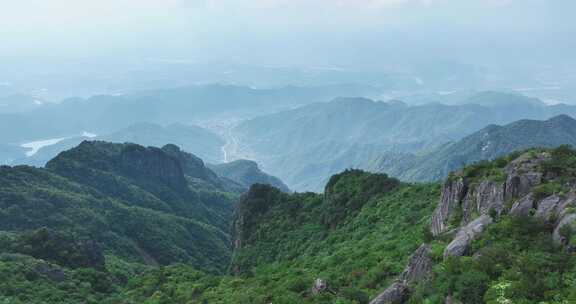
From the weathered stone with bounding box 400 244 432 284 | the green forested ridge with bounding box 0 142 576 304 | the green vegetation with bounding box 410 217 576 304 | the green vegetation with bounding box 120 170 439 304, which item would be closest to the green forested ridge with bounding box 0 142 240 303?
the green forested ridge with bounding box 0 142 576 304

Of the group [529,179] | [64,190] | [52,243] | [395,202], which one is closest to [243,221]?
[52,243]

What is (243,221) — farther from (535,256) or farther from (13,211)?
(535,256)

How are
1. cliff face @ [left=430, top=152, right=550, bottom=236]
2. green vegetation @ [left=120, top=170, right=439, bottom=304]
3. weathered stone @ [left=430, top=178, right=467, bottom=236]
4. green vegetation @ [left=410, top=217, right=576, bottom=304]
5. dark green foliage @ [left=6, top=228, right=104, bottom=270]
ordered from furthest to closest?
1. dark green foliage @ [left=6, top=228, right=104, bottom=270]
2. green vegetation @ [left=120, top=170, right=439, bottom=304]
3. weathered stone @ [left=430, top=178, right=467, bottom=236]
4. cliff face @ [left=430, top=152, right=550, bottom=236]
5. green vegetation @ [left=410, top=217, right=576, bottom=304]

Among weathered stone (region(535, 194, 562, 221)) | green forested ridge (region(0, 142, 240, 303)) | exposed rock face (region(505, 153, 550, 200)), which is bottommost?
green forested ridge (region(0, 142, 240, 303))

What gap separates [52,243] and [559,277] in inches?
2080

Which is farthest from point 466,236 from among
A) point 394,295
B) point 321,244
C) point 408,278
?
point 321,244

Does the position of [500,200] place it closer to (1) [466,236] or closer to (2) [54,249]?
(1) [466,236]

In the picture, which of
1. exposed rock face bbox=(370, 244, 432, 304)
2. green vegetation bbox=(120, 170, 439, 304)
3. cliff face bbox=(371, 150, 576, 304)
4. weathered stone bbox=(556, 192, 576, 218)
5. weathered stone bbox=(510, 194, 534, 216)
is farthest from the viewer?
green vegetation bbox=(120, 170, 439, 304)

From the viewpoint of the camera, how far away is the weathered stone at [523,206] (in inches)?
787

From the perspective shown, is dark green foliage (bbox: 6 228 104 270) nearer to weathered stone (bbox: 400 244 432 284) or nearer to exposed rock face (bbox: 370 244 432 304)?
weathered stone (bbox: 400 244 432 284)

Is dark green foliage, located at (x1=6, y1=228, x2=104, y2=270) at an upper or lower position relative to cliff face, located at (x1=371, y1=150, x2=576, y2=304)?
lower

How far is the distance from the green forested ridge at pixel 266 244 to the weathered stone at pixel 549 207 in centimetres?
24

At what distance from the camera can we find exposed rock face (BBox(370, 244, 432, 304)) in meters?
18.7

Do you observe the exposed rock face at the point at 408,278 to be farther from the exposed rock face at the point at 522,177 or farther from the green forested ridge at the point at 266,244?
the exposed rock face at the point at 522,177
